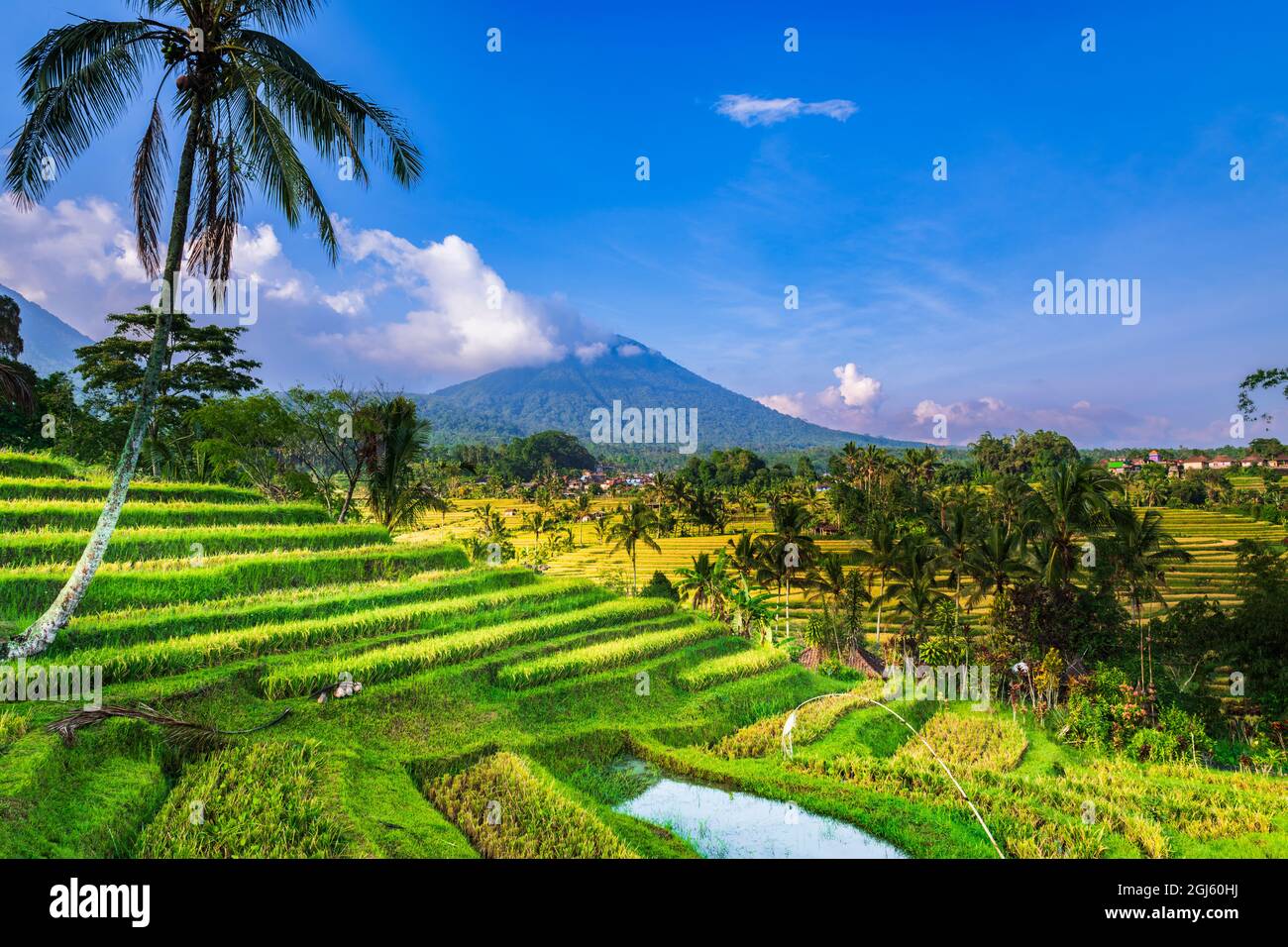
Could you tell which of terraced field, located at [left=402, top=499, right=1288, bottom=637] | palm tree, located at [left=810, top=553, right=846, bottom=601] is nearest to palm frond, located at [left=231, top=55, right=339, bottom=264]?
terraced field, located at [left=402, top=499, right=1288, bottom=637]

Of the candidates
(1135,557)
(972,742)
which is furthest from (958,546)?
(972,742)

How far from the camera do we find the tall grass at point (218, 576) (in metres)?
8.17

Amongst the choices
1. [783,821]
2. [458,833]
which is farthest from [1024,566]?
[458,833]

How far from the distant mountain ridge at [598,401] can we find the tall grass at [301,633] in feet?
340

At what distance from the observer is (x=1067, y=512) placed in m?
20.5

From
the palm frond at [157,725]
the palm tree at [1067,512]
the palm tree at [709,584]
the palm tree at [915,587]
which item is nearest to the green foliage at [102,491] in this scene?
the palm frond at [157,725]

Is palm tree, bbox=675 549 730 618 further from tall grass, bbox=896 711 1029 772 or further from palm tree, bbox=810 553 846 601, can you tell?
tall grass, bbox=896 711 1029 772

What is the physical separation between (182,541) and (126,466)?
4639mm

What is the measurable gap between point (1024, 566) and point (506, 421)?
125 meters

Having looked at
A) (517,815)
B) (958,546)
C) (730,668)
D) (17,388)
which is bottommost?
(730,668)

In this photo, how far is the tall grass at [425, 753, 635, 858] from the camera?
19.0ft

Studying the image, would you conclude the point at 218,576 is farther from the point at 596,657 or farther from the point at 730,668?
the point at 730,668

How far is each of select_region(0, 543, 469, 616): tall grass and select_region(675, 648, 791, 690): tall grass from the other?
5.72 metres

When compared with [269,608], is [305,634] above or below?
below
